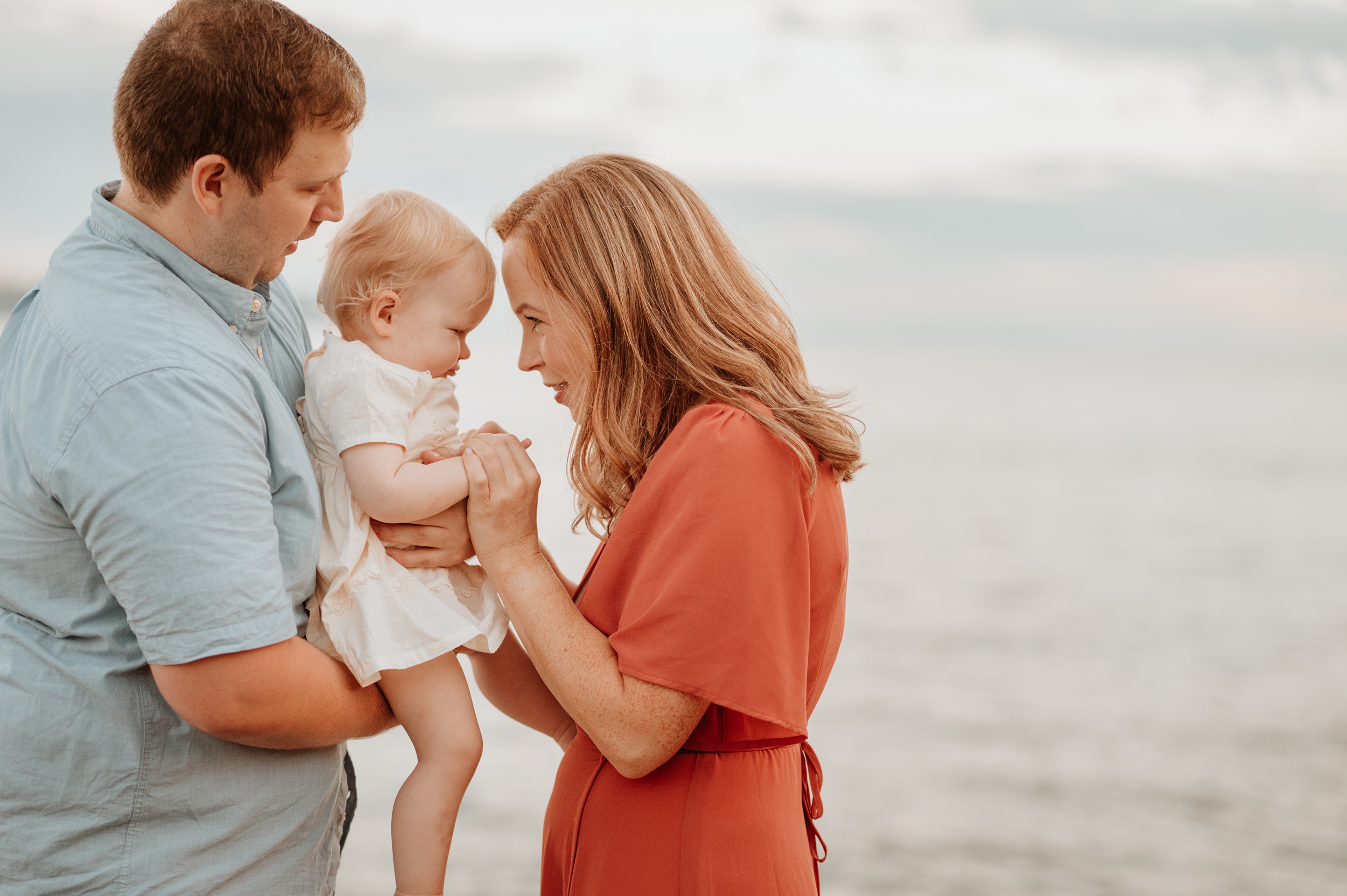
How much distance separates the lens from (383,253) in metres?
2.00

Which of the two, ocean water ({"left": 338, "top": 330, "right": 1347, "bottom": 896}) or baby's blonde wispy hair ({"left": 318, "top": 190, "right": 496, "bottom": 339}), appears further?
ocean water ({"left": 338, "top": 330, "right": 1347, "bottom": 896})

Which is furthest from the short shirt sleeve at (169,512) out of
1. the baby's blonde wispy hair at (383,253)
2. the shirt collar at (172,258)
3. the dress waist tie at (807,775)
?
the dress waist tie at (807,775)

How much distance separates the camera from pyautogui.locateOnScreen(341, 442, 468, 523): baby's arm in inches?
73.7

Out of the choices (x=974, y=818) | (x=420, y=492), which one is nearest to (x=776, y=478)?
(x=420, y=492)

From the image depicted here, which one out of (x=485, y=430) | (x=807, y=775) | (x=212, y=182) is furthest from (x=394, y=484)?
(x=807, y=775)

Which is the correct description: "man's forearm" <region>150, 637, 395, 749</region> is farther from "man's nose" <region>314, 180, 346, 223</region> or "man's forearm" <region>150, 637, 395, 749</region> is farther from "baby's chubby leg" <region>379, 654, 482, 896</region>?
"man's nose" <region>314, 180, 346, 223</region>

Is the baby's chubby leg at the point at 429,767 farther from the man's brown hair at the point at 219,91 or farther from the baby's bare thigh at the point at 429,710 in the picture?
the man's brown hair at the point at 219,91

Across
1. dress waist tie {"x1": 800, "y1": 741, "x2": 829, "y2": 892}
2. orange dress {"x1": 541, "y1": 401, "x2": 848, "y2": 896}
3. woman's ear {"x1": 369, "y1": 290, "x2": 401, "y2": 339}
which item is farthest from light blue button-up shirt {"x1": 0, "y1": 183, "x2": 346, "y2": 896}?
dress waist tie {"x1": 800, "y1": 741, "x2": 829, "y2": 892}

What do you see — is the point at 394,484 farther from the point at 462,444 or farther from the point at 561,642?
the point at 561,642

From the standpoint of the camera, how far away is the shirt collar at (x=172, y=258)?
1.58 meters

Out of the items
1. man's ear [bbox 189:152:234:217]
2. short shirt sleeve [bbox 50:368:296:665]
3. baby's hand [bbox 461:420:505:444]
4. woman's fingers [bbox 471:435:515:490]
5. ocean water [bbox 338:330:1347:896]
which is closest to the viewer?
short shirt sleeve [bbox 50:368:296:665]

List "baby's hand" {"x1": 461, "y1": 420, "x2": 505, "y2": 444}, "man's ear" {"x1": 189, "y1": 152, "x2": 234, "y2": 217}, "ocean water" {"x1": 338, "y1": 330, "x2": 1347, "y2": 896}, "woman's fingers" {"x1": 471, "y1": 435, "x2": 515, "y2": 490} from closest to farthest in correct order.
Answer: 1. "man's ear" {"x1": 189, "y1": 152, "x2": 234, "y2": 217}
2. "woman's fingers" {"x1": 471, "y1": 435, "x2": 515, "y2": 490}
3. "baby's hand" {"x1": 461, "y1": 420, "x2": 505, "y2": 444}
4. "ocean water" {"x1": 338, "y1": 330, "x2": 1347, "y2": 896}

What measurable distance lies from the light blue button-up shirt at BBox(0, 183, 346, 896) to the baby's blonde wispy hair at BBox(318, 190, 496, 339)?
0.30 meters

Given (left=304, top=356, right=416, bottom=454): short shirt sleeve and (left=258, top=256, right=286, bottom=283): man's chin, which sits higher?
(left=258, top=256, right=286, bottom=283): man's chin
